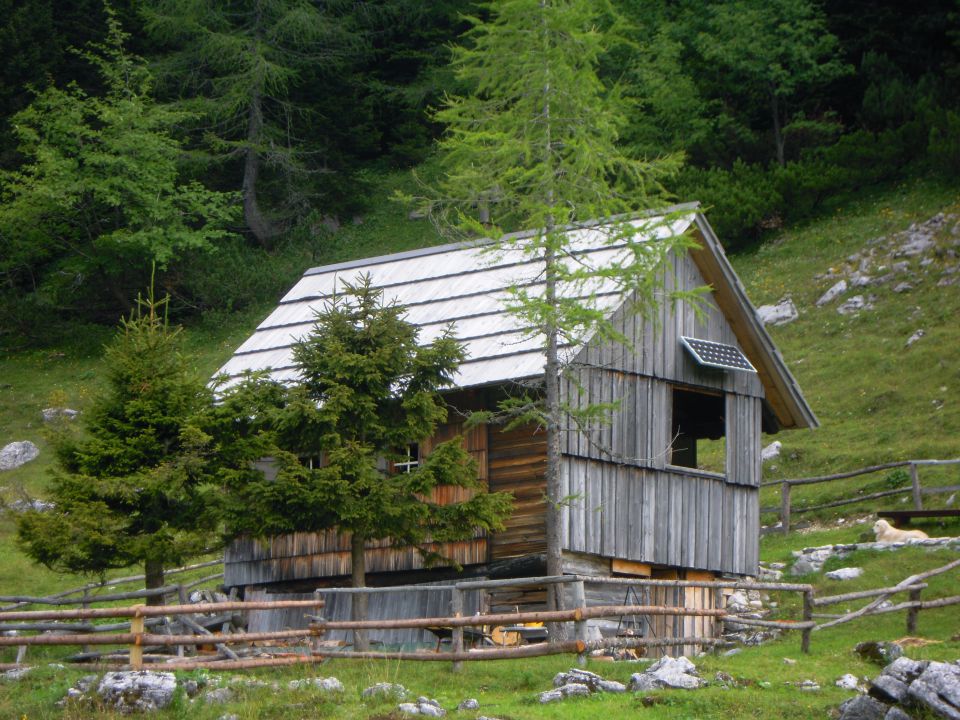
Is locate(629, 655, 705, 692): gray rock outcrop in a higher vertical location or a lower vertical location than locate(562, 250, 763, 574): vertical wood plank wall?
lower

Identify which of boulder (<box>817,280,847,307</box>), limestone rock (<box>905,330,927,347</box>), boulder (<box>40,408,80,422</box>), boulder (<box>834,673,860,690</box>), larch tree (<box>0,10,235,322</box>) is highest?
larch tree (<box>0,10,235,322</box>)

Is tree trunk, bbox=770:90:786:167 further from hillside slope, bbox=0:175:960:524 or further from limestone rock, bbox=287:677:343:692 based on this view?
limestone rock, bbox=287:677:343:692

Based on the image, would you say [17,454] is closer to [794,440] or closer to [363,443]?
[363,443]

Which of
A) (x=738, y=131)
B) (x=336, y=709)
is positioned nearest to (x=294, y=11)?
(x=738, y=131)

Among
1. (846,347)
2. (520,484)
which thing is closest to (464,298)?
(520,484)

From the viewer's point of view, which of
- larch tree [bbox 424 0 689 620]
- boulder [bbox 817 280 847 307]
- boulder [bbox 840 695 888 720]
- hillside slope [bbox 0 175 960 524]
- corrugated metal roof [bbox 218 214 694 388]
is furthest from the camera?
boulder [bbox 817 280 847 307]

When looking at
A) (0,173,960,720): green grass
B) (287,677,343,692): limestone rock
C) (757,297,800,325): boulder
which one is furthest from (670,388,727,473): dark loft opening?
(287,677,343,692): limestone rock

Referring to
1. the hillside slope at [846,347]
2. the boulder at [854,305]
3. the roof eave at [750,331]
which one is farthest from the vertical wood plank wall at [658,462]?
the boulder at [854,305]

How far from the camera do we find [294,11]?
5362cm

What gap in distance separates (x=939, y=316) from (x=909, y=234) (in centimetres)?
547

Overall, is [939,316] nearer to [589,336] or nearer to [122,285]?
[589,336]

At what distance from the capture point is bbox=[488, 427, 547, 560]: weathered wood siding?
21.5 metres

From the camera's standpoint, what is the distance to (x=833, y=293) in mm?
40312

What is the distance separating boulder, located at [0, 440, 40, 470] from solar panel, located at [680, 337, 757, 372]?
22.1 meters
